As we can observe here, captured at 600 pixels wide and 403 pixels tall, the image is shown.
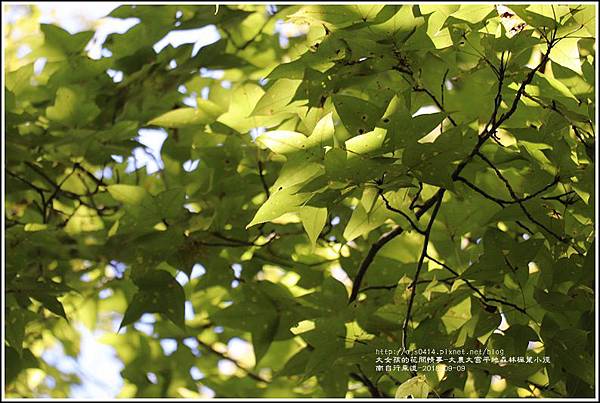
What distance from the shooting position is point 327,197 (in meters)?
0.80

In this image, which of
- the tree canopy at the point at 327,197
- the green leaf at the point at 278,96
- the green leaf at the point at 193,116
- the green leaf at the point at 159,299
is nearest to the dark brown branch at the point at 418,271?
the tree canopy at the point at 327,197

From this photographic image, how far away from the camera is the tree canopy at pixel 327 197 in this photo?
89cm

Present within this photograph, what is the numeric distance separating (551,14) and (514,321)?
408 millimetres

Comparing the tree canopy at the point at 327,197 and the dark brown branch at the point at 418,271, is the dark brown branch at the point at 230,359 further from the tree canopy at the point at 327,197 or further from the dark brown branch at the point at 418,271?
the dark brown branch at the point at 418,271

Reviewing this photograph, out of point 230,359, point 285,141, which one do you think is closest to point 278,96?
point 285,141

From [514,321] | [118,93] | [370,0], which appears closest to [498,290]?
[514,321]

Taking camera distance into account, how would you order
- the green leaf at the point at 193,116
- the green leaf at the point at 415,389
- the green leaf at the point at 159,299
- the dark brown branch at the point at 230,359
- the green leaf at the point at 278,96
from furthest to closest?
1. the dark brown branch at the point at 230,359
2. the green leaf at the point at 193,116
3. the green leaf at the point at 159,299
4. the green leaf at the point at 278,96
5. the green leaf at the point at 415,389

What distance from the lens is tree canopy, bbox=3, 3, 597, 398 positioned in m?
0.89

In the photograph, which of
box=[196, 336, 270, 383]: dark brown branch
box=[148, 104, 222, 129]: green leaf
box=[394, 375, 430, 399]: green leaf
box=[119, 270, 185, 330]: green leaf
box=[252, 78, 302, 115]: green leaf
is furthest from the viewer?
box=[196, 336, 270, 383]: dark brown branch

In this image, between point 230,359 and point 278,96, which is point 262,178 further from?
point 230,359

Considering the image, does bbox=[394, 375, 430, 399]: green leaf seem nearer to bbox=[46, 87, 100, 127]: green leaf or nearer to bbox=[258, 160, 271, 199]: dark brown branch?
bbox=[258, 160, 271, 199]: dark brown branch

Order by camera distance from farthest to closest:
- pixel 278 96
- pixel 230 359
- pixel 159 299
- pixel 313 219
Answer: pixel 230 359
pixel 159 299
pixel 278 96
pixel 313 219

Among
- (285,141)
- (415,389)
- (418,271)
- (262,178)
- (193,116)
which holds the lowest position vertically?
(415,389)

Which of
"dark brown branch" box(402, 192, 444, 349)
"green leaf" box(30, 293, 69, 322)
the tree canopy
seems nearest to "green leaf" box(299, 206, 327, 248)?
the tree canopy
